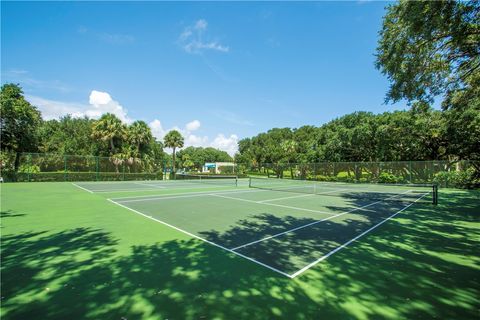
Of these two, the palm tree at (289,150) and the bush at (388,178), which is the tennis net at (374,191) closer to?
the bush at (388,178)

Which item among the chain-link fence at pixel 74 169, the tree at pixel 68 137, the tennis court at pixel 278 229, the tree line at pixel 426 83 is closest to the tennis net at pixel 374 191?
the tennis court at pixel 278 229

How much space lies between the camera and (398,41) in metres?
8.83

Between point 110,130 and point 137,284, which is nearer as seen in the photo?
point 137,284

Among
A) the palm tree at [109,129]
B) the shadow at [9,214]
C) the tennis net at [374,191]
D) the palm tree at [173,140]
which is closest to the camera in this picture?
the shadow at [9,214]

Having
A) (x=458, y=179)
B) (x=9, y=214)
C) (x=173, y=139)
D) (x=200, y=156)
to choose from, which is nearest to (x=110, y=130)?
(x=173, y=139)

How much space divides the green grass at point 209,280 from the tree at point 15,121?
25.8 meters

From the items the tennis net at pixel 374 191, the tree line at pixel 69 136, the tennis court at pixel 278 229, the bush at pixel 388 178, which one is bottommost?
the tennis court at pixel 278 229

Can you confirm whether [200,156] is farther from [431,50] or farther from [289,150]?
[431,50]

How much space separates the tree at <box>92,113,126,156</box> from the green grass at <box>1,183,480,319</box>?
102ft

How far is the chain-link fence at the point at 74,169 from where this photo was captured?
2452 centimetres

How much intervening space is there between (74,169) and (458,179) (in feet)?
138

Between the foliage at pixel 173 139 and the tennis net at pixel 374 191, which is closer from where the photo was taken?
the tennis net at pixel 374 191

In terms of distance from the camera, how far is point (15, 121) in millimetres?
25391

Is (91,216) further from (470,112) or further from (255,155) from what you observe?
(255,155)
